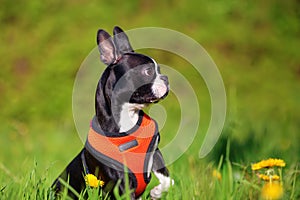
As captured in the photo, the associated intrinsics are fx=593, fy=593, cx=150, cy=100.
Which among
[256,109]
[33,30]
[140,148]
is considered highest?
[33,30]

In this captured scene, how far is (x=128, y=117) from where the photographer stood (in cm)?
273

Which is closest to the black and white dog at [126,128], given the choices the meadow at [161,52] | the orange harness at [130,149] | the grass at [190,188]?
the orange harness at [130,149]

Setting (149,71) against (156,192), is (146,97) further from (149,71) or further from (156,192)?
(156,192)

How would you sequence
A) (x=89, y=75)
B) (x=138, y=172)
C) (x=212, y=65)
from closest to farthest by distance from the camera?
(x=138, y=172) < (x=89, y=75) < (x=212, y=65)

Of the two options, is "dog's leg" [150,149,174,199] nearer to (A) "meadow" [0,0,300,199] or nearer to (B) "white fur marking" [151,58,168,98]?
(B) "white fur marking" [151,58,168,98]

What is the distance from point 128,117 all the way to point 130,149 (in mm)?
163

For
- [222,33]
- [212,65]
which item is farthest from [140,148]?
[222,33]

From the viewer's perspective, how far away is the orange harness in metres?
2.63

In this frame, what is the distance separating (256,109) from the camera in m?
6.98

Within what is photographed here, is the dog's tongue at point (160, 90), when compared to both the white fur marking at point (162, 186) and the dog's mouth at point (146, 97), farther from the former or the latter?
the white fur marking at point (162, 186)

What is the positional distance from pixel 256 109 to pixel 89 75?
1995 mm

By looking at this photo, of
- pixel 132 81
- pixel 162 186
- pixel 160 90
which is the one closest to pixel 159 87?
pixel 160 90

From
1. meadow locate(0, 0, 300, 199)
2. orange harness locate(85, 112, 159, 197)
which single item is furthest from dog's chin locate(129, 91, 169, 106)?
meadow locate(0, 0, 300, 199)

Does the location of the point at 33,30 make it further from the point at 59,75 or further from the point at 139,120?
the point at 139,120
